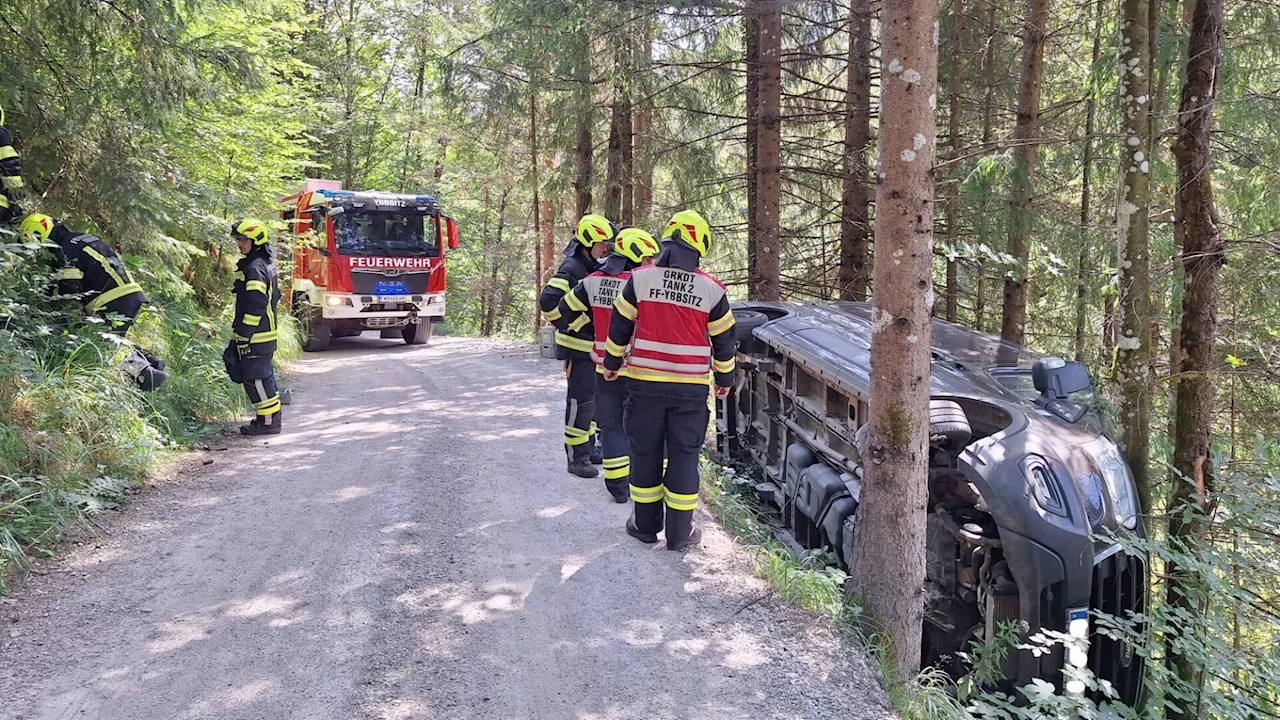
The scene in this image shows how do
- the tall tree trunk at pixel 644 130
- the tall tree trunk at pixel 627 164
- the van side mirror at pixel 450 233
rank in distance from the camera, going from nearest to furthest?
1. the tall tree trunk at pixel 644 130
2. the tall tree trunk at pixel 627 164
3. the van side mirror at pixel 450 233

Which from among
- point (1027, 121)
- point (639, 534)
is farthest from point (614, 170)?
point (639, 534)

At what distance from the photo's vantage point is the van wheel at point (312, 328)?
51.5ft

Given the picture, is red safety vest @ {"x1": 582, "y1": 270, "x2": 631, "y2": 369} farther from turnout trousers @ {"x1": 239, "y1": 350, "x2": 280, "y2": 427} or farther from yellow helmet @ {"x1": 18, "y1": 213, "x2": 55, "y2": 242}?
yellow helmet @ {"x1": 18, "y1": 213, "x2": 55, "y2": 242}

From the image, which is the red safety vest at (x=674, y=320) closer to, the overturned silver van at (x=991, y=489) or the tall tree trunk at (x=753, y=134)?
the overturned silver van at (x=991, y=489)

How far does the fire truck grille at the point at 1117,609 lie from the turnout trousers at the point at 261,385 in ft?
22.0

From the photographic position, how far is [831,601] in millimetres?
4344

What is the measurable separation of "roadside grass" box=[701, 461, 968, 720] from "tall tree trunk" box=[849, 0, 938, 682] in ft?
0.32

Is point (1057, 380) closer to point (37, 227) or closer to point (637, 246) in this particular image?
point (637, 246)

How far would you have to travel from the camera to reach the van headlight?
Answer: 13.4ft

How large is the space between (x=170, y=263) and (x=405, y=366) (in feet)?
14.8

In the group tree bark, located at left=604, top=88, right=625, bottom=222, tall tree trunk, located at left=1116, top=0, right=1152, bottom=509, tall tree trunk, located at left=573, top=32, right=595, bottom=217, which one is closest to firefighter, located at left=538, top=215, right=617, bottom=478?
tall tree trunk, located at left=1116, top=0, right=1152, bottom=509

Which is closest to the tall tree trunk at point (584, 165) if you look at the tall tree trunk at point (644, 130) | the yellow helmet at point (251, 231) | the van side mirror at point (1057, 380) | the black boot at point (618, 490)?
the tall tree trunk at point (644, 130)

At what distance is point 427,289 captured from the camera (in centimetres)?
1616

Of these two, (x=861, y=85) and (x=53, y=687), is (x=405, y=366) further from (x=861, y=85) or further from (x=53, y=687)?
(x=53, y=687)
